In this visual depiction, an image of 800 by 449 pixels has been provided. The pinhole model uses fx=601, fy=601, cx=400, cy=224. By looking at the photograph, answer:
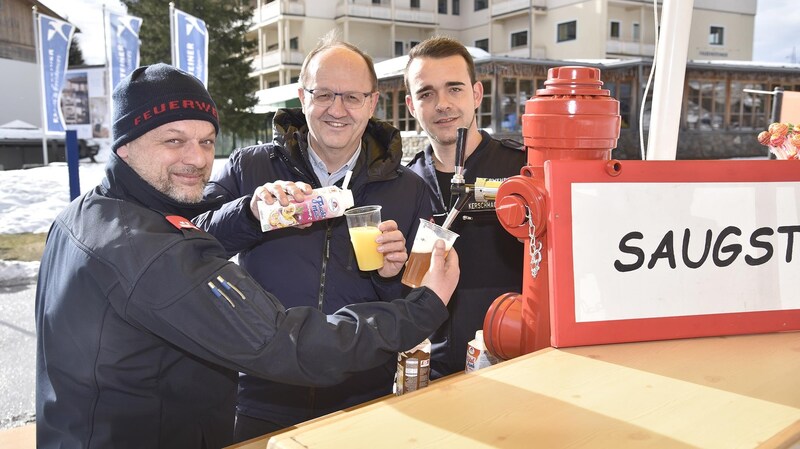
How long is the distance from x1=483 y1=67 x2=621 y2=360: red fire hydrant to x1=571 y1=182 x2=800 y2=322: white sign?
100 millimetres

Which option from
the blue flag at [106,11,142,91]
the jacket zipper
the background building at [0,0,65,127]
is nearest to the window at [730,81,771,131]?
the blue flag at [106,11,142,91]

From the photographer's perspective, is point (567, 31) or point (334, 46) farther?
point (567, 31)

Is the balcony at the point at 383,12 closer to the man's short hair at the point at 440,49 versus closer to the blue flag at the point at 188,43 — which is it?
the blue flag at the point at 188,43

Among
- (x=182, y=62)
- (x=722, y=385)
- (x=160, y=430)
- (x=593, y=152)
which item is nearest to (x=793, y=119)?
(x=593, y=152)

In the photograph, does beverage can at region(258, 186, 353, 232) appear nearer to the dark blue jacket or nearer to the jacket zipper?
the dark blue jacket

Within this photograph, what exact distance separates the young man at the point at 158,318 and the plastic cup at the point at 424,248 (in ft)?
0.23

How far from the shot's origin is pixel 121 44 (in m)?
12.3

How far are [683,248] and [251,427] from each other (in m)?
1.58

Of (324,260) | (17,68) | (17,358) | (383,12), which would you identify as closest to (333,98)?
(324,260)

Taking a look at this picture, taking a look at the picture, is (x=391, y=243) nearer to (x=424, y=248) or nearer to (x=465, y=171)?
(x=424, y=248)

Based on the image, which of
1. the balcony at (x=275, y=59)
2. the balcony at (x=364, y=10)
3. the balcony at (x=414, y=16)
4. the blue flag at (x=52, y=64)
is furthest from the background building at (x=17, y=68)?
the balcony at (x=414, y=16)

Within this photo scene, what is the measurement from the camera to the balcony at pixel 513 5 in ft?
112

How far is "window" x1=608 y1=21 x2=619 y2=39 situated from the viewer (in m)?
32.9

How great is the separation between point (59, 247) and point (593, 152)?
134cm
